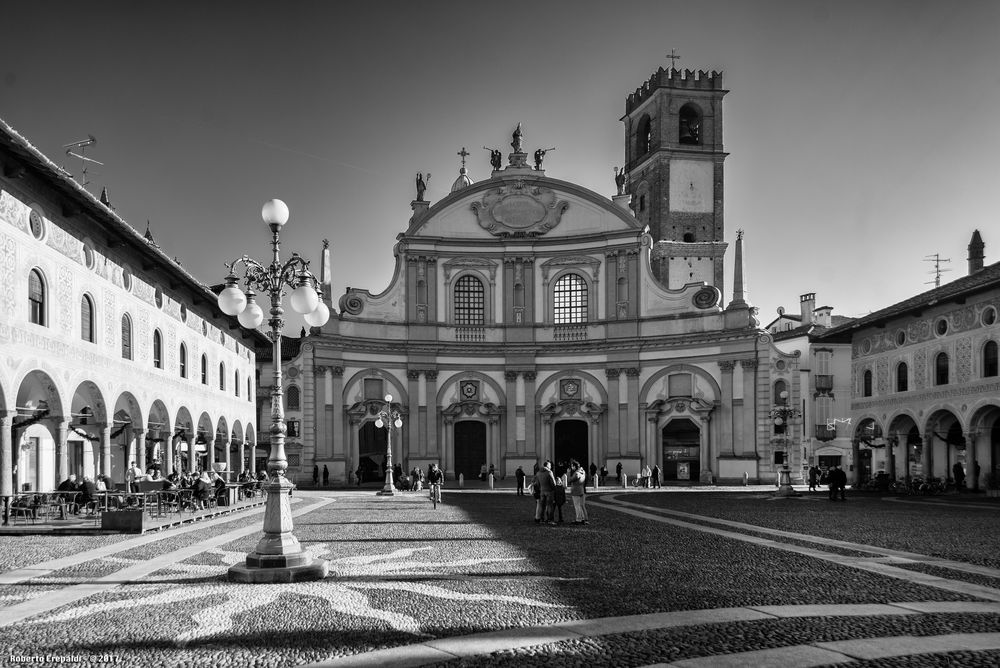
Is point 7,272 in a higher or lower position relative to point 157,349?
higher

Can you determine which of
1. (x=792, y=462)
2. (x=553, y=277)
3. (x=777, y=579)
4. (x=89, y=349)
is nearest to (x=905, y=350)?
(x=792, y=462)

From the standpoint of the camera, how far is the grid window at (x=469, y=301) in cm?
4953

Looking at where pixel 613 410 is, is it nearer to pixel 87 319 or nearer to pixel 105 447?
pixel 105 447

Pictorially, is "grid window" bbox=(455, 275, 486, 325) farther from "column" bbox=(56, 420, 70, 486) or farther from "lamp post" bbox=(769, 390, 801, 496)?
"column" bbox=(56, 420, 70, 486)

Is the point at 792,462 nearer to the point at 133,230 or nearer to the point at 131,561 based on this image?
the point at 133,230

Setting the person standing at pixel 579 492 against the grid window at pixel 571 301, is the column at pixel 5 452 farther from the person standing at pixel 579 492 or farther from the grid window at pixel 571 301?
the grid window at pixel 571 301

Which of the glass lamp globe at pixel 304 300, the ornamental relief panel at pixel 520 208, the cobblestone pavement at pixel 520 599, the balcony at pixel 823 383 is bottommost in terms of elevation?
the cobblestone pavement at pixel 520 599

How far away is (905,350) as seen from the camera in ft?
121

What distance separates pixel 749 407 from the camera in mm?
45156

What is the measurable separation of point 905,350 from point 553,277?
19267 mm

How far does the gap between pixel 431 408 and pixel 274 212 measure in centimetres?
3578

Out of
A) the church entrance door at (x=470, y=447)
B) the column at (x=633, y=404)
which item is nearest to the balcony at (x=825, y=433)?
the column at (x=633, y=404)

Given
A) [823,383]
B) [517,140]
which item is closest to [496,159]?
[517,140]

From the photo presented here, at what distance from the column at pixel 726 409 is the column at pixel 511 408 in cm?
1110
